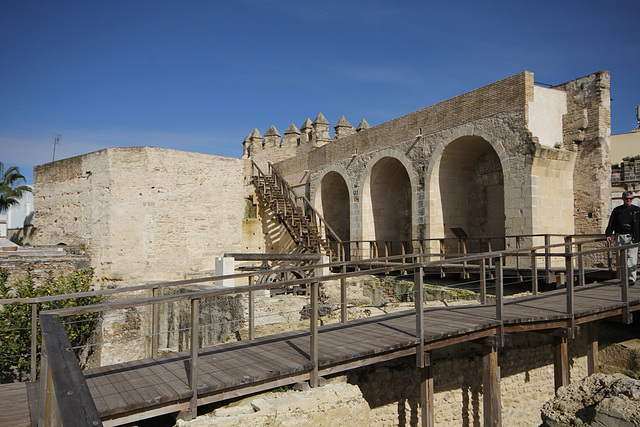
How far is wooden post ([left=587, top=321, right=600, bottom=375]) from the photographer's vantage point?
24.7 ft

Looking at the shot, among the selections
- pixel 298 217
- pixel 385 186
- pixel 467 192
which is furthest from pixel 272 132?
pixel 467 192

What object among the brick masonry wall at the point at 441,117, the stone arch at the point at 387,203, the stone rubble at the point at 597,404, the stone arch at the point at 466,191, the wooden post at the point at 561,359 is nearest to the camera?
the stone rubble at the point at 597,404

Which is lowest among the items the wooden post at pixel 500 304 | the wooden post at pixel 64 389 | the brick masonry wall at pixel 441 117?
the wooden post at pixel 500 304

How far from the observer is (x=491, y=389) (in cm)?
629

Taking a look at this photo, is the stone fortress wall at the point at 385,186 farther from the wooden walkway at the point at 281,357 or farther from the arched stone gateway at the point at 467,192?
the wooden walkway at the point at 281,357

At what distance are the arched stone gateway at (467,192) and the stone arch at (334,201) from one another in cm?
567

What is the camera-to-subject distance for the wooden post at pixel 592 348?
753cm

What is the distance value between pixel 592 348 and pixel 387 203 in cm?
1090

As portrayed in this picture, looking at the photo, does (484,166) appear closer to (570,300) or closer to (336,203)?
(336,203)

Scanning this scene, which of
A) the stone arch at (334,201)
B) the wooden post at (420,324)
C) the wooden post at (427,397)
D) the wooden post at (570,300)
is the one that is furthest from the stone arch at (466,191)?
the wooden post at (420,324)

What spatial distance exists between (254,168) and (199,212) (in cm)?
317

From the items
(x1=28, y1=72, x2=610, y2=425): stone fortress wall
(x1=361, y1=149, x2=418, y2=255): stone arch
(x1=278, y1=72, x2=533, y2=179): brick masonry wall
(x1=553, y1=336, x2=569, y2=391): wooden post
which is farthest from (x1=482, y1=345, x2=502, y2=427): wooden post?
(x1=361, y1=149, x2=418, y2=255): stone arch

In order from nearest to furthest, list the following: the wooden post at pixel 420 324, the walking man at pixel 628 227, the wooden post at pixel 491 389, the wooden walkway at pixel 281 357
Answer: the wooden walkway at pixel 281 357, the wooden post at pixel 420 324, the wooden post at pixel 491 389, the walking man at pixel 628 227

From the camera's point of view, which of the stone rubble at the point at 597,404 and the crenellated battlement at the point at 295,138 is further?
the crenellated battlement at the point at 295,138
